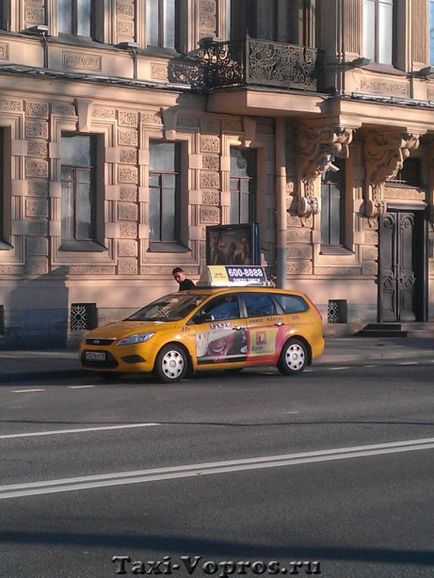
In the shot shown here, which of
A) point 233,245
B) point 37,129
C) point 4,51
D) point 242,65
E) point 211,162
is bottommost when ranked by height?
point 233,245

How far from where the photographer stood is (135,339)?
→ 18453 millimetres

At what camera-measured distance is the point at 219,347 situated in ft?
63.4

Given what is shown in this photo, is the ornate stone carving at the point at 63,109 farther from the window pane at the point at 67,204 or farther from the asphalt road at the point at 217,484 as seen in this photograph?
the asphalt road at the point at 217,484

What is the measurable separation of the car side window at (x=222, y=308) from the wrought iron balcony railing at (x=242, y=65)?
7.68 metres

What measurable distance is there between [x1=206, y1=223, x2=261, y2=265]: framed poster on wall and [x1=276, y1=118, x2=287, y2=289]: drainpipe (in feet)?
11.0

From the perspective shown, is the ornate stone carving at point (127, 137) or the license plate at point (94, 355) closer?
the license plate at point (94, 355)

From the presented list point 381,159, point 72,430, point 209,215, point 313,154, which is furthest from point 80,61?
point 72,430

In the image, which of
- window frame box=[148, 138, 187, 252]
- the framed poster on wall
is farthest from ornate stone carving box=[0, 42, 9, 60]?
the framed poster on wall

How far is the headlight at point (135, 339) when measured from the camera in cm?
1844

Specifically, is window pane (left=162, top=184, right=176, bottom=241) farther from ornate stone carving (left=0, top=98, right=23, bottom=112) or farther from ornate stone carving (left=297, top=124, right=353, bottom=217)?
ornate stone carving (left=0, top=98, right=23, bottom=112)

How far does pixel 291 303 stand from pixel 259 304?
0.77 m

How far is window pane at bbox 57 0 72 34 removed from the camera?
24.6 meters

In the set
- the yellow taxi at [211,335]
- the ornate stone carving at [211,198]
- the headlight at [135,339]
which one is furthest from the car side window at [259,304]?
the ornate stone carving at [211,198]

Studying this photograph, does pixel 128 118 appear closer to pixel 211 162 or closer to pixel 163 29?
pixel 163 29
